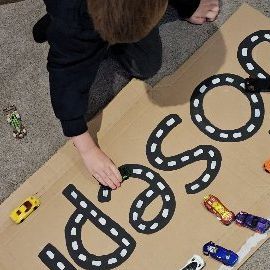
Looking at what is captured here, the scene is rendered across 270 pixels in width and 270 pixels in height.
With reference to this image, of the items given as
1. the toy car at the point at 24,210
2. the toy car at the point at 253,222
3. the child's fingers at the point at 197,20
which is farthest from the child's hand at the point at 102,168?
the child's fingers at the point at 197,20

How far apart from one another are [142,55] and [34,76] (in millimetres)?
223

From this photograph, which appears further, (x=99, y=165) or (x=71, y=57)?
(x=99, y=165)

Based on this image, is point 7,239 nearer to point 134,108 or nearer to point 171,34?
point 134,108

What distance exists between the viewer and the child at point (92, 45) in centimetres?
68

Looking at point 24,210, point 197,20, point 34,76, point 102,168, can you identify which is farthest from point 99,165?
point 197,20

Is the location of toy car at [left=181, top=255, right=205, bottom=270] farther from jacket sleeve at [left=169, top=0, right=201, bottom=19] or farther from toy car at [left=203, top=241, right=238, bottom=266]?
jacket sleeve at [left=169, top=0, right=201, bottom=19]

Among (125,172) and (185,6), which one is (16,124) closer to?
(125,172)

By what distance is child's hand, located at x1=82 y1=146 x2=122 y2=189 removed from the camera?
0.97 meters

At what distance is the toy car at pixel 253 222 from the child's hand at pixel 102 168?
211 mm

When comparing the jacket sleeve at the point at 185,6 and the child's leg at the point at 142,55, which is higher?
the jacket sleeve at the point at 185,6

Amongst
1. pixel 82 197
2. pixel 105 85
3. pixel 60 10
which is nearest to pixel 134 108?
pixel 105 85

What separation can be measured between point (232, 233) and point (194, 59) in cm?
33

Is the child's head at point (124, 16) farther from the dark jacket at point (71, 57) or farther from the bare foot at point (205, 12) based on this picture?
the bare foot at point (205, 12)

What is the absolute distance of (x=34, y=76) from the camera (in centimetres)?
110
